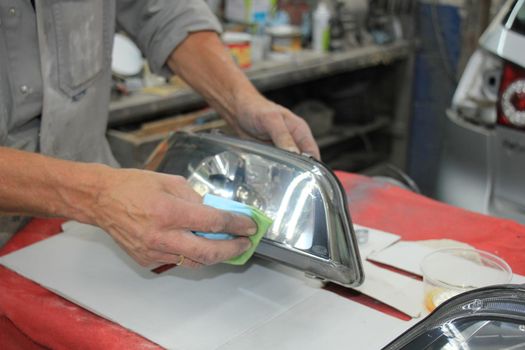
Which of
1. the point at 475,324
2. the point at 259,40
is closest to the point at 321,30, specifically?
the point at 259,40

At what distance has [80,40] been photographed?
1305 mm

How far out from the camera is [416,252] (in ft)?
3.85

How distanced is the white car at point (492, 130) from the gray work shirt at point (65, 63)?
822mm

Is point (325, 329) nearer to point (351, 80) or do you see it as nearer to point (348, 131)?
point (348, 131)

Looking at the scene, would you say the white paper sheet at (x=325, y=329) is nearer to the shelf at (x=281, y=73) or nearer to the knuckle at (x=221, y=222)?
the knuckle at (x=221, y=222)

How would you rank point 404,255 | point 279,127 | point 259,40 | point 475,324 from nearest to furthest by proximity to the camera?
1. point 475,324
2. point 404,255
3. point 279,127
4. point 259,40

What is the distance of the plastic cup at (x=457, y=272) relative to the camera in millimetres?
1010

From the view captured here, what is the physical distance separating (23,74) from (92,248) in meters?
0.35

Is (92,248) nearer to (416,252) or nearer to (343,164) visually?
(416,252)

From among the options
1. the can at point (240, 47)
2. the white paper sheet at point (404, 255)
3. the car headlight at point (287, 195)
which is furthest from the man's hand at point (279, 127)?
the can at point (240, 47)

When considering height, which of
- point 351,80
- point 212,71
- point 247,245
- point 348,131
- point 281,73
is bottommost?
point 348,131

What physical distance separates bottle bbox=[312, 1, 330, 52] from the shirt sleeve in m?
1.42

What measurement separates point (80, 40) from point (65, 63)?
6cm

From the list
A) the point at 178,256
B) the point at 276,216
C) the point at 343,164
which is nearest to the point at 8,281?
the point at 178,256
